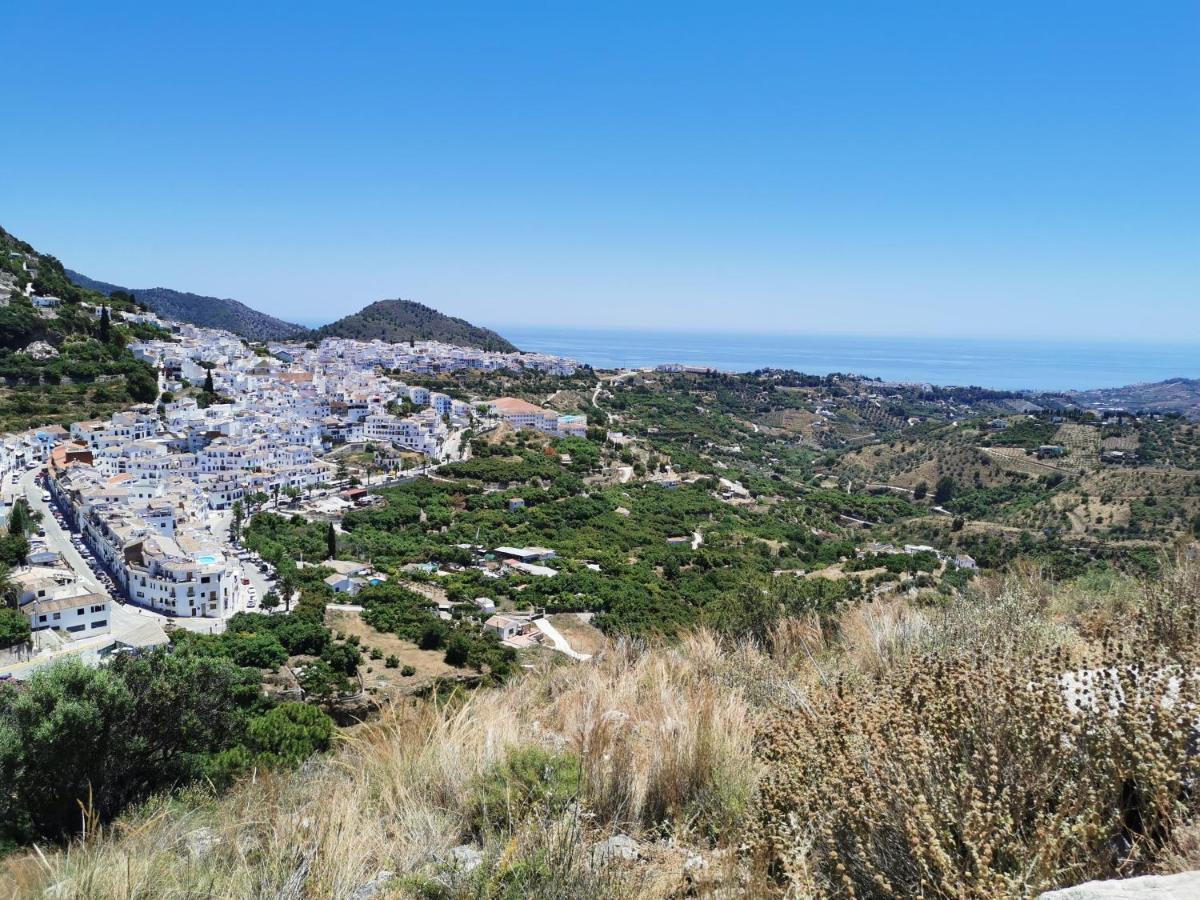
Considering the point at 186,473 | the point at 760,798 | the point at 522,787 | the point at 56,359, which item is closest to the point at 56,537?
the point at 186,473

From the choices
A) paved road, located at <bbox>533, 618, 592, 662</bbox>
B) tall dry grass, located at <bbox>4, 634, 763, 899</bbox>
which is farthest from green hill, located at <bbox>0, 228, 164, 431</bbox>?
tall dry grass, located at <bbox>4, 634, 763, 899</bbox>

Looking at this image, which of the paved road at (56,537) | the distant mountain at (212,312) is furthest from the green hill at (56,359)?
the distant mountain at (212,312)

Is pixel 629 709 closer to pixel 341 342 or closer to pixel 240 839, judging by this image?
pixel 240 839

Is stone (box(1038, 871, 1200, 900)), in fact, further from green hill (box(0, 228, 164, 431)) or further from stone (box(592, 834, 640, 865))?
green hill (box(0, 228, 164, 431))

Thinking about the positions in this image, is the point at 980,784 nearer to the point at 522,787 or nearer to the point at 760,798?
the point at 760,798

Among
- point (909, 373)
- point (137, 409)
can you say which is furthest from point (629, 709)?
point (909, 373)

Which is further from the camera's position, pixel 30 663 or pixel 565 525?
pixel 565 525

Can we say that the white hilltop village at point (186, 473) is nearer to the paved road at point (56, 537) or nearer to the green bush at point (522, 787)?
the paved road at point (56, 537)
